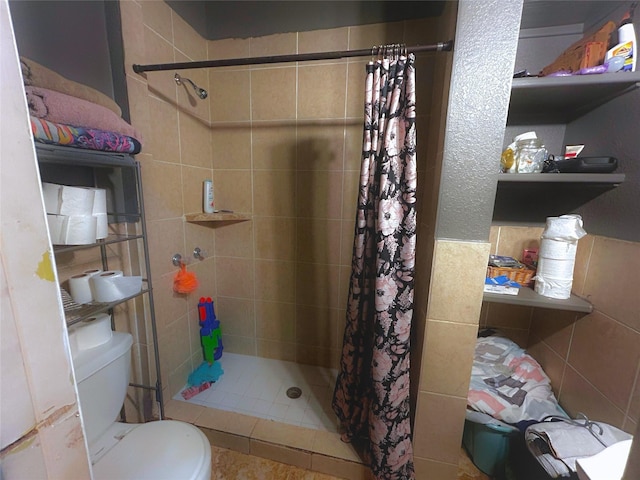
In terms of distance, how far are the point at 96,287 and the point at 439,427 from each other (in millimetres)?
1361

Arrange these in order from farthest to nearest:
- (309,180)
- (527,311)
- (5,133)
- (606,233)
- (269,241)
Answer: (269,241), (309,180), (527,311), (606,233), (5,133)

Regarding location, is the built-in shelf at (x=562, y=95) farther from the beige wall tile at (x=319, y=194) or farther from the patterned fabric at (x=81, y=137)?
the patterned fabric at (x=81, y=137)

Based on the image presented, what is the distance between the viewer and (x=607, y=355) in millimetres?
911

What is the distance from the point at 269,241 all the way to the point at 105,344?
0.94 metres

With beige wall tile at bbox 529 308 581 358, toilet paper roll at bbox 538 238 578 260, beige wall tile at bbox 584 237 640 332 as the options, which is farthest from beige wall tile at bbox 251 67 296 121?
beige wall tile at bbox 529 308 581 358

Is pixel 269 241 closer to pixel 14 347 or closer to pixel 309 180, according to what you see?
pixel 309 180

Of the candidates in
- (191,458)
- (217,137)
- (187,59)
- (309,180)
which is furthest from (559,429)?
(187,59)

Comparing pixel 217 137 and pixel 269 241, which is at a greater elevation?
pixel 217 137

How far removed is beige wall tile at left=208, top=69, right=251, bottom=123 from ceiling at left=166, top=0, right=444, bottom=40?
0.73 feet

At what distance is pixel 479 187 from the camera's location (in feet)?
2.74

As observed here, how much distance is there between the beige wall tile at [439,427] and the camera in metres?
0.96

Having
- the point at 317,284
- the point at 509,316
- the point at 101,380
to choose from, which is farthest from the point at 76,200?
the point at 509,316

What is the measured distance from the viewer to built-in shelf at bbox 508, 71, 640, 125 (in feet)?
2.72

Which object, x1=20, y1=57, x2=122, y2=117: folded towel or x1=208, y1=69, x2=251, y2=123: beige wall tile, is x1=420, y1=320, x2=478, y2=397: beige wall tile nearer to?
x1=20, y1=57, x2=122, y2=117: folded towel
